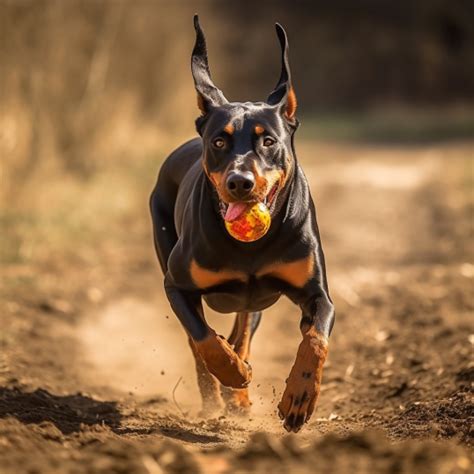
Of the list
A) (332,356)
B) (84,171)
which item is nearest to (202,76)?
(332,356)

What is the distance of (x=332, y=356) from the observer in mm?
7406

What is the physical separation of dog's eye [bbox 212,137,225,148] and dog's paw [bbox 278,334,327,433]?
1.04 meters

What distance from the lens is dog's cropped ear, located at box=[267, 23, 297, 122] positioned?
522cm

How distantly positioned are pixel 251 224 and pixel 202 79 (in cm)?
103

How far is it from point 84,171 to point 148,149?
3.42 metres

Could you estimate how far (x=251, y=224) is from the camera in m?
4.76

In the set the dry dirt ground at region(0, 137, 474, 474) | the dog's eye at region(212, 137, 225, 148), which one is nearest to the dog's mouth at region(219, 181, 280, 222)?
the dog's eye at region(212, 137, 225, 148)

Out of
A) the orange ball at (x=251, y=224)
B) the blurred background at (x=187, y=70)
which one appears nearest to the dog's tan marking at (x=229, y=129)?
the orange ball at (x=251, y=224)

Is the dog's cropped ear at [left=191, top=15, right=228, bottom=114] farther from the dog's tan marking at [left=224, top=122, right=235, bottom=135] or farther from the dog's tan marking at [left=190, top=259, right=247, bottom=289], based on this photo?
the dog's tan marking at [left=190, top=259, right=247, bottom=289]

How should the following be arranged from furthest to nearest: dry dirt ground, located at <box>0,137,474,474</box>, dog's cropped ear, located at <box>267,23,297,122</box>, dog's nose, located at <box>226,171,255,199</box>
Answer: dog's cropped ear, located at <box>267,23,297,122</box> < dog's nose, located at <box>226,171,255,199</box> < dry dirt ground, located at <box>0,137,474,474</box>

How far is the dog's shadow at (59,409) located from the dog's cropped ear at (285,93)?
1757 mm

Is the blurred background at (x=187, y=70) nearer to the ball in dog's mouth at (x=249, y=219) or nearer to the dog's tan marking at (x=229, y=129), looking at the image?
the dog's tan marking at (x=229, y=129)

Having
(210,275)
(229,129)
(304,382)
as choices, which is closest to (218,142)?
(229,129)

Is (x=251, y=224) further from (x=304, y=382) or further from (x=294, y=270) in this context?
(x=304, y=382)
